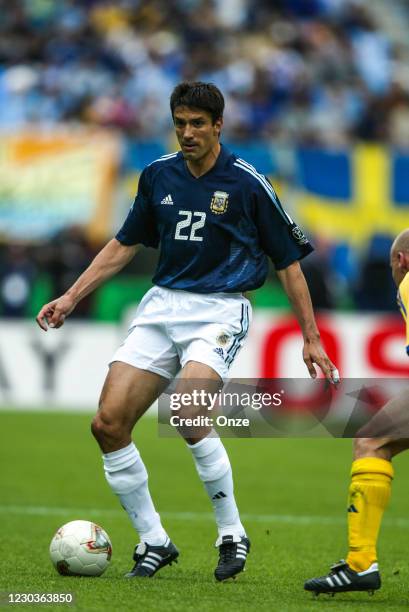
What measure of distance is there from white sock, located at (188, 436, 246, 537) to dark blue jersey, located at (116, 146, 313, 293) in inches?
31.7

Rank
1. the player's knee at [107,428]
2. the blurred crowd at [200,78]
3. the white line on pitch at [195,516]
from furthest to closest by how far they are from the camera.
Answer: the blurred crowd at [200,78] → the white line on pitch at [195,516] → the player's knee at [107,428]

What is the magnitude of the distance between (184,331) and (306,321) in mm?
637

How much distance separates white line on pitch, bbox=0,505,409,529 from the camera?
29.4ft

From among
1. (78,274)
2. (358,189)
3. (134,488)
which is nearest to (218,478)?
(134,488)

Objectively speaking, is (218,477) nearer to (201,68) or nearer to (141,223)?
(141,223)

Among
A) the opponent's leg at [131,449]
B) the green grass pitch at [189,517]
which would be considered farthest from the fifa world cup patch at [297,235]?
the green grass pitch at [189,517]

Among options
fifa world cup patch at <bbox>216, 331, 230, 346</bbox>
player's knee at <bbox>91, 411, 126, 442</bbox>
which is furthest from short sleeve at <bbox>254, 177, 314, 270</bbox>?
player's knee at <bbox>91, 411, 126, 442</bbox>

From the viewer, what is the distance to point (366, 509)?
558 centimetres

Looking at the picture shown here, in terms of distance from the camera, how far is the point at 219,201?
6.25 meters

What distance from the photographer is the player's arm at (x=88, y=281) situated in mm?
6312

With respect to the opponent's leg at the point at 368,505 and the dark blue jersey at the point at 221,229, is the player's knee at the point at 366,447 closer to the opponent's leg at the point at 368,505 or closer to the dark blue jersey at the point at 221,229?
the opponent's leg at the point at 368,505

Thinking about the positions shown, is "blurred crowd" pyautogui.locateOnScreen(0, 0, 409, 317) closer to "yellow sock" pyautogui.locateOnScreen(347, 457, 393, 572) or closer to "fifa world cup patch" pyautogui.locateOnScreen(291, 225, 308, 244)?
"fifa world cup patch" pyautogui.locateOnScreen(291, 225, 308, 244)

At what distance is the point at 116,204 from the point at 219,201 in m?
11.5

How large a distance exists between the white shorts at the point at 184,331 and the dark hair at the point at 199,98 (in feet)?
3.10
